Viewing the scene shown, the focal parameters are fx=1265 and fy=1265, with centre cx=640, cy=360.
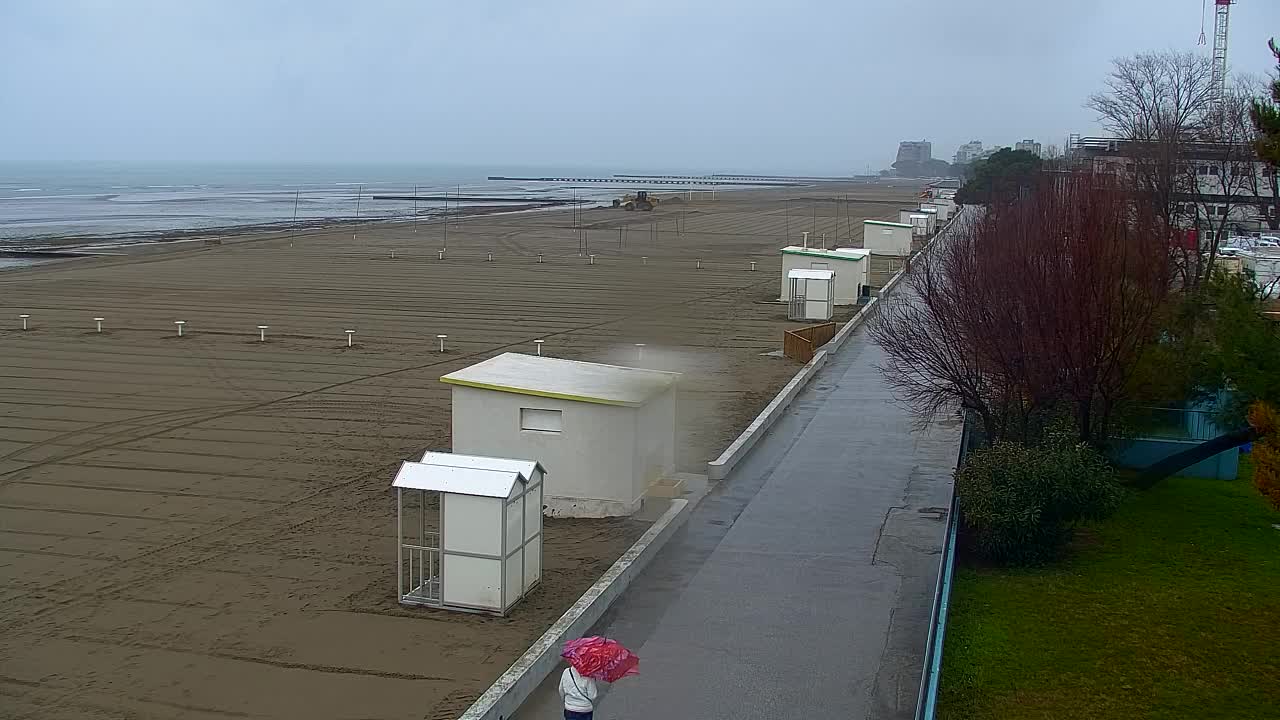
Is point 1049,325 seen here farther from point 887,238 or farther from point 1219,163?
point 887,238

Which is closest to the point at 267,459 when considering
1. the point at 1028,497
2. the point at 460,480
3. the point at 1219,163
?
the point at 460,480

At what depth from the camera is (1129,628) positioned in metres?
13.2

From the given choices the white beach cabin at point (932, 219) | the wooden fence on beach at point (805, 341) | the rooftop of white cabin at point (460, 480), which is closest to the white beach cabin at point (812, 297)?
the wooden fence on beach at point (805, 341)

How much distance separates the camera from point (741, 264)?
5412 cm

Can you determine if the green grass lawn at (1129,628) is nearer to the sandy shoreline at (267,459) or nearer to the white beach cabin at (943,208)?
the sandy shoreline at (267,459)

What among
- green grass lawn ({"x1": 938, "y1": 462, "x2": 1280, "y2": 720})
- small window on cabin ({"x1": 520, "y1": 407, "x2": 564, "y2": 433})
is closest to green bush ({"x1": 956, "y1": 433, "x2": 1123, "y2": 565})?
green grass lawn ({"x1": 938, "y1": 462, "x2": 1280, "y2": 720})

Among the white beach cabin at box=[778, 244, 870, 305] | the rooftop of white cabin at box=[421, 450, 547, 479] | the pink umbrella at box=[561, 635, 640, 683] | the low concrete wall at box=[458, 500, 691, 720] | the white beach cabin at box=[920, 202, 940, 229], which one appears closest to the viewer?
the pink umbrella at box=[561, 635, 640, 683]

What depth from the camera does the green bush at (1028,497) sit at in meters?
14.8

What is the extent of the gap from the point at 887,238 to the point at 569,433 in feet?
147

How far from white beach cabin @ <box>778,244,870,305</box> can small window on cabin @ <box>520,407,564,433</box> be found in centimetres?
2428

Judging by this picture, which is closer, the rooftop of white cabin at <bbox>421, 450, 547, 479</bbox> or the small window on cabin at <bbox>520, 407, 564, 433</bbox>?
the rooftop of white cabin at <bbox>421, 450, 547, 479</bbox>

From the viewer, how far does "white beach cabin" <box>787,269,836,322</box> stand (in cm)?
3600

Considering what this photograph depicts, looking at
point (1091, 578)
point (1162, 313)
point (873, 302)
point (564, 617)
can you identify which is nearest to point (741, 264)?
point (873, 302)

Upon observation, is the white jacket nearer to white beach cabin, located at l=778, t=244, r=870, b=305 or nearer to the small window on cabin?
the small window on cabin
